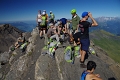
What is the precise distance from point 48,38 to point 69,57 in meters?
7.32

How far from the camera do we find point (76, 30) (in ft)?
62.7

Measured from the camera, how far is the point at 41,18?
2508cm

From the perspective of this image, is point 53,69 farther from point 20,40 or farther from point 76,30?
point 20,40

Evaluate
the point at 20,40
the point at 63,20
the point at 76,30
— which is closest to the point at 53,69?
the point at 76,30

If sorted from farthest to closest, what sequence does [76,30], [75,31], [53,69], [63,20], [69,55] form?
1. [63,20]
2. [75,31]
3. [76,30]
4. [53,69]
5. [69,55]

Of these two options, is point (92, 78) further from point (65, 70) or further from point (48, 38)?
point (48, 38)

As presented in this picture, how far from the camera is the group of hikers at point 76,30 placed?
7.82 m

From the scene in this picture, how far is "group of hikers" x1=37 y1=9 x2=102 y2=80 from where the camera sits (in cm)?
782

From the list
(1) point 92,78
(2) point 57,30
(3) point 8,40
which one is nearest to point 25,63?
(2) point 57,30

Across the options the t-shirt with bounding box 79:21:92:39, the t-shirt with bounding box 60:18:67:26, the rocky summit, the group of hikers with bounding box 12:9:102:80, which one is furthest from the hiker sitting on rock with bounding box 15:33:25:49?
the t-shirt with bounding box 79:21:92:39

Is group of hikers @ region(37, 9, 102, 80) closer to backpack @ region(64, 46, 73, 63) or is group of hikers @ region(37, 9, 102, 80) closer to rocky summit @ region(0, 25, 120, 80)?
backpack @ region(64, 46, 73, 63)

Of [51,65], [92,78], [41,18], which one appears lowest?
[51,65]

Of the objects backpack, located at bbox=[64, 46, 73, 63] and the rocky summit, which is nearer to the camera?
the rocky summit

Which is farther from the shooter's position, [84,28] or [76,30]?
[76,30]
